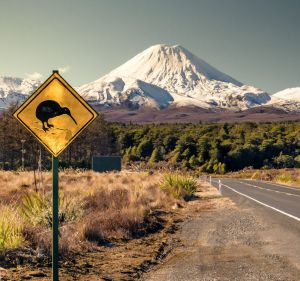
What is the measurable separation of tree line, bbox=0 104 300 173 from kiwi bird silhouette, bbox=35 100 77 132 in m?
53.7

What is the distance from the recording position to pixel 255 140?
73188 millimetres

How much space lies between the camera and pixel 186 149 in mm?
72250

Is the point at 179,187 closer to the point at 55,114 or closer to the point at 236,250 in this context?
the point at 236,250

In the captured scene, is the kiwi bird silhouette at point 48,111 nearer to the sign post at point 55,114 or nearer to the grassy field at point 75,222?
the sign post at point 55,114

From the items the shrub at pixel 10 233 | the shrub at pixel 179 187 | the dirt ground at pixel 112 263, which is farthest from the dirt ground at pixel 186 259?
the shrub at pixel 179 187

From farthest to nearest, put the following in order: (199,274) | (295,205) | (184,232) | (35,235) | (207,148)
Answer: (207,148) → (295,205) → (184,232) → (35,235) → (199,274)

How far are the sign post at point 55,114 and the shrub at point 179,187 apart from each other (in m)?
14.2

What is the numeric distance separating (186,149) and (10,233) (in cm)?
6465

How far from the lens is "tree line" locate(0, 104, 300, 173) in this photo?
66.7 metres

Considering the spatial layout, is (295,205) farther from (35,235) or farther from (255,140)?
(255,140)

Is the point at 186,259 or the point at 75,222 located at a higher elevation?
the point at 75,222

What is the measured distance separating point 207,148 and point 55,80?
218 feet

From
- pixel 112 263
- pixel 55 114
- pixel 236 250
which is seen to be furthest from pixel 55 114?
pixel 236 250

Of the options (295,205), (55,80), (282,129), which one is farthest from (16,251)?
(282,129)
